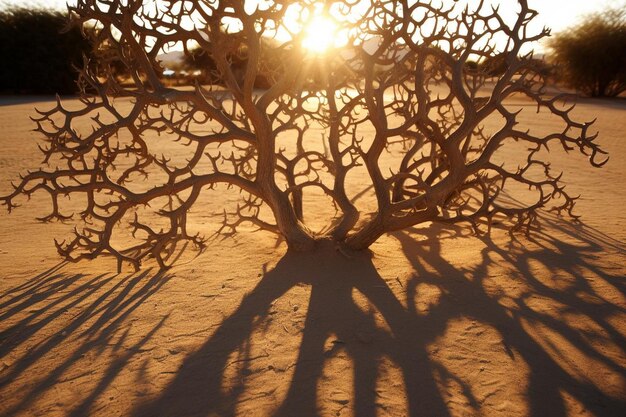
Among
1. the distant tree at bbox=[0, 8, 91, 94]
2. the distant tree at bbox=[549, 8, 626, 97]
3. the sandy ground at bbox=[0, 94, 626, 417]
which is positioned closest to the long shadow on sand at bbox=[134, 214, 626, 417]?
the sandy ground at bbox=[0, 94, 626, 417]

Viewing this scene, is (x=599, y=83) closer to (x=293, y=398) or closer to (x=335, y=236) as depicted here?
(x=335, y=236)

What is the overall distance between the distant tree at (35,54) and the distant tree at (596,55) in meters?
28.9

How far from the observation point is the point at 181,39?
4.68 m

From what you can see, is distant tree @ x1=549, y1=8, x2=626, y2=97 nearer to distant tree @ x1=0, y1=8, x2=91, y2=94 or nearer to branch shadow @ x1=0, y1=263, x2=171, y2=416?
distant tree @ x1=0, y1=8, x2=91, y2=94

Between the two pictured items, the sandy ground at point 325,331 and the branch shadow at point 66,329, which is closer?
the sandy ground at point 325,331

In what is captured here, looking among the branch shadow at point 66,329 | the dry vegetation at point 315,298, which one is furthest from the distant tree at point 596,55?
the branch shadow at point 66,329

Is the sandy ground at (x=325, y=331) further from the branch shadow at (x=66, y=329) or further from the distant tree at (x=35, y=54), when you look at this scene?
the distant tree at (x=35, y=54)

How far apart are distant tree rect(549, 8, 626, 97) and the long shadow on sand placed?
2899cm

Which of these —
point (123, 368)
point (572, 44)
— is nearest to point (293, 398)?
point (123, 368)

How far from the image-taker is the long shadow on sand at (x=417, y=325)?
2.84m

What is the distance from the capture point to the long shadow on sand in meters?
2.84

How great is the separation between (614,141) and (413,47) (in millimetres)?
11013

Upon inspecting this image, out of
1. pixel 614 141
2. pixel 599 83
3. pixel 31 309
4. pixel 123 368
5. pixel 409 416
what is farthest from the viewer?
pixel 599 83

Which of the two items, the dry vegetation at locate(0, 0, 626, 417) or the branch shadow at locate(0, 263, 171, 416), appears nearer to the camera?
the dry vegetation at locate(0, 0, 626, 417)
